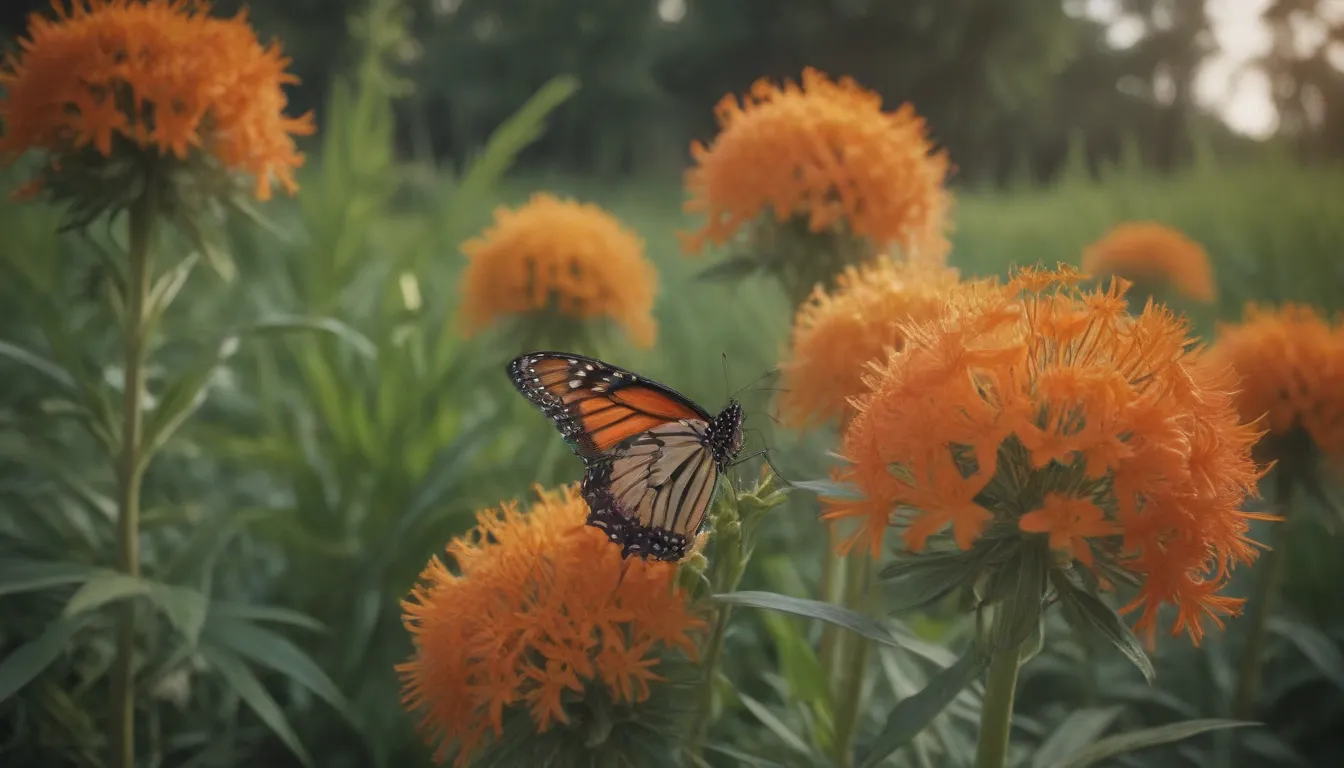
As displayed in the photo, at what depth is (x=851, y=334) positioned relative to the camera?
62.7 inches

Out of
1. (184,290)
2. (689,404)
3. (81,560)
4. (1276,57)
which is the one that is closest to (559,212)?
(689,404)

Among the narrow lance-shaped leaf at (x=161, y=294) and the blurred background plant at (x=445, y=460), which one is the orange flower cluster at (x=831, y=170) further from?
the narrow lance-shaped leaf at (x=161, y=294)

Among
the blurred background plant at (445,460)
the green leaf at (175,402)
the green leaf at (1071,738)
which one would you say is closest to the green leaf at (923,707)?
the blurred background plant at (445,460)

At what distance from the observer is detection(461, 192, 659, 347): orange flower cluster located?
98.1 inches

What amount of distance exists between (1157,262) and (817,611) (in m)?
3.34

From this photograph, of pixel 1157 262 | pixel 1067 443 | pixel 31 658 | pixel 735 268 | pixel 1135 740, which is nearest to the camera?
pixel 1067 443

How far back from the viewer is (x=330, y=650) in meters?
2.44

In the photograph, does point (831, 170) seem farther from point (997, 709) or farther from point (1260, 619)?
point (1260, 619)

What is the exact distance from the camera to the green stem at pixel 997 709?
115 centimetres

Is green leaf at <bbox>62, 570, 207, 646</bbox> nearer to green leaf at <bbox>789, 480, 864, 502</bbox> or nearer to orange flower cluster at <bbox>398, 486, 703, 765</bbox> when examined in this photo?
orange flower cluster at <bbox>398, 486, 703, 765</bbox>

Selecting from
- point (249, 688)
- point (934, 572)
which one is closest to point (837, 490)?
point (934, 572)

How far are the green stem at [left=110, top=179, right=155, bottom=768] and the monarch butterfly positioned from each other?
0.84m

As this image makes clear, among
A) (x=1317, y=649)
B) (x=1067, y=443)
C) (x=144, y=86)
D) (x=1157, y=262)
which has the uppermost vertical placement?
(x=1157, y=262)

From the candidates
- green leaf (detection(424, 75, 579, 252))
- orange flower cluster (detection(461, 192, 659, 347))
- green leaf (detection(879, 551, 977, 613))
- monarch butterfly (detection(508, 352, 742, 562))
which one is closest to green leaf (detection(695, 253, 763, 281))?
orange flower cluster (detection(461, 192, 659, 347))
